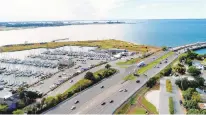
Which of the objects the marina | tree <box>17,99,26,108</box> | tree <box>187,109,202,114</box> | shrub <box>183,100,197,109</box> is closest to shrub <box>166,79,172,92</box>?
shrub <box>183,100,197,109</box>

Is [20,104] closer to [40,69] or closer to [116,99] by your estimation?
[116,99]

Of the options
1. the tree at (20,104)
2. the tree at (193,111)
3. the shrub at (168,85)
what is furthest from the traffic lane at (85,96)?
the tree at (193,111)

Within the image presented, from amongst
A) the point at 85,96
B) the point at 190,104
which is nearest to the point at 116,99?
the point at 85,96

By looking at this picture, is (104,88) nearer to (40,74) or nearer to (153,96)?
(153,96)

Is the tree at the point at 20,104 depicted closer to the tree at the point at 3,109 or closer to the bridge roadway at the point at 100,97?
the tree at the point at 3,109

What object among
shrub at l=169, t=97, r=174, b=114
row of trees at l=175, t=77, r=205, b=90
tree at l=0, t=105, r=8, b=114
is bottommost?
tree at l=0, t=105, r=8, b=114

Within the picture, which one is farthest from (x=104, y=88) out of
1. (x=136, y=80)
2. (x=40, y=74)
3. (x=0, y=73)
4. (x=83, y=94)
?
(x=0, y=73)

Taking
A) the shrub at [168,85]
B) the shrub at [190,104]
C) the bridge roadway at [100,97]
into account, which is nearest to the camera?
the shrub at [190,104]

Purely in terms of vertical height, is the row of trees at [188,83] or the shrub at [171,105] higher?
the row of trees at [188,83]

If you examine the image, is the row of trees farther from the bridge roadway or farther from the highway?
the bridge roadway
